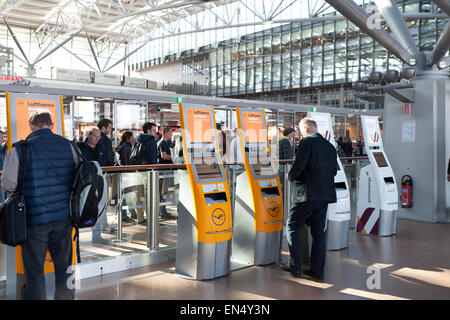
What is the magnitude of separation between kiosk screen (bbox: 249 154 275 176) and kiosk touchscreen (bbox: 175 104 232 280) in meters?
0.50

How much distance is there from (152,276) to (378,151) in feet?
13.4

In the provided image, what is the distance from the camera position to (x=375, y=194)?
6.40 m

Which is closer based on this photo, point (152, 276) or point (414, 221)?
point (152, 276)

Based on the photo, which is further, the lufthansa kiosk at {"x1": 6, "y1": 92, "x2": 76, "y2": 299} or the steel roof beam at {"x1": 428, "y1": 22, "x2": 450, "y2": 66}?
the steel roof beam at {"x1": 428, "y1": 22, "x2": 450, "y2": 66}

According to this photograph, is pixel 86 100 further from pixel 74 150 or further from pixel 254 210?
pixel 74 150

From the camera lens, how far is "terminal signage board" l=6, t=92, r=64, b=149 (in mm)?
3391

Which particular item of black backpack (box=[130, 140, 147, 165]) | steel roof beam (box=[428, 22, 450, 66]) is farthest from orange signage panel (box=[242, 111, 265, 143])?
steel roof beam (box=[428, 22, 450, 66])

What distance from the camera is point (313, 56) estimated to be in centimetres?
3000

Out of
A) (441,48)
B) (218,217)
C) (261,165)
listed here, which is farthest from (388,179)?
(218,217)

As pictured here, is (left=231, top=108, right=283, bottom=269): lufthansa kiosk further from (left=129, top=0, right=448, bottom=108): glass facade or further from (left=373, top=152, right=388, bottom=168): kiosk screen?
(left=129, top=0, right=448, bottom=108): glass facade

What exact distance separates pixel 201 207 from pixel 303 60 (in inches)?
1109

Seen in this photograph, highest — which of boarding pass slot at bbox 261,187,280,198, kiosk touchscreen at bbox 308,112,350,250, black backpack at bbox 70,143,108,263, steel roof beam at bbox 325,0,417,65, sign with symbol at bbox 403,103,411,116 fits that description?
steel roof beam at bbox 325,0,417,65

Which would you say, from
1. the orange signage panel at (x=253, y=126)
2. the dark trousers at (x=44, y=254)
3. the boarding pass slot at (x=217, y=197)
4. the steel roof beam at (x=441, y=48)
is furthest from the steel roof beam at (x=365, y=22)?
the dark trousers at (x=44, y=254)

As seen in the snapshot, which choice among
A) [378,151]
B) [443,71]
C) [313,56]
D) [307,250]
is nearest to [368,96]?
[443,71]
